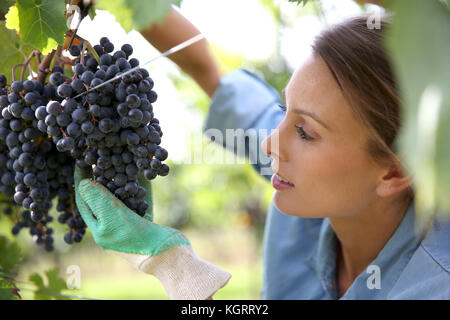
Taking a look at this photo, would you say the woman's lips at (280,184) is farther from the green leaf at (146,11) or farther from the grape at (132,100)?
the green leaf at (146,11)

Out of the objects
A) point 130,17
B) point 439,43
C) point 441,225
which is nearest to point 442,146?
point 439,43

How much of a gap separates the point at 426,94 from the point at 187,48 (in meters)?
1.21

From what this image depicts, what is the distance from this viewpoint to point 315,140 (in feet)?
3.07

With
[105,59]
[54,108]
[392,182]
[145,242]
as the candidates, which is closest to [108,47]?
[105,59]

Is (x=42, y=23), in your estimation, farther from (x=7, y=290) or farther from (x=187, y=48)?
(x=187, y=48)

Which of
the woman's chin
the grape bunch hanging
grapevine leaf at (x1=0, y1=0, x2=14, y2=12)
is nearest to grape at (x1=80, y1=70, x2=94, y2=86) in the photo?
the grape bunch hanging

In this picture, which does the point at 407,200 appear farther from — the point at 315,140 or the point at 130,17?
the point at 130,17

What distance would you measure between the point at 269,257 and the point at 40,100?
92 centimetres

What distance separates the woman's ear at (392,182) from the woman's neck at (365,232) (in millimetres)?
92

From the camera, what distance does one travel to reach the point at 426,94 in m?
0.24

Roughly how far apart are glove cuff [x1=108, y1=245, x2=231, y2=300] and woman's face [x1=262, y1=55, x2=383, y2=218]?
0.72ft

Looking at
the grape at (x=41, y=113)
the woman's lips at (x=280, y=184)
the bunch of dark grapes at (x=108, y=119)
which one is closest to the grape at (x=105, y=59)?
the bunch of dark grapes at (x=108, y=119)

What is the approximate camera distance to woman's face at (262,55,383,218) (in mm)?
915
